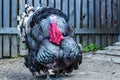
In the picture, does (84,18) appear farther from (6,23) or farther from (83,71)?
(83,71)

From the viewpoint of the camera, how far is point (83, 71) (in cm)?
746

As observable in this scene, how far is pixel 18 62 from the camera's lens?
29.0 feet

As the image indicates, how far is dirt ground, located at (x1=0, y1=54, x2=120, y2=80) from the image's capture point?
667 centimetres

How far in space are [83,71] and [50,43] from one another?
5.80 feet

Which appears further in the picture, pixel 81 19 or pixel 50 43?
pixel 81 19

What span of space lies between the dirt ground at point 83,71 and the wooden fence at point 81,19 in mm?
657

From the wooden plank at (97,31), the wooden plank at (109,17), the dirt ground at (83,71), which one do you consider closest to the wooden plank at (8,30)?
the dirt ground at (83,71)

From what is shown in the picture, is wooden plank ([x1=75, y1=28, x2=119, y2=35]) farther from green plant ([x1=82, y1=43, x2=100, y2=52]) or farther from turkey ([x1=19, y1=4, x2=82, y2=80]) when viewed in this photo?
turkey ([x1=19, y1=4, x2=82, y2=80])

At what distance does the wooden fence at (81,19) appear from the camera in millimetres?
9586

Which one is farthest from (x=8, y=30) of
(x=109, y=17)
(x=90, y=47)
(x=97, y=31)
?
(x=109, y=17)

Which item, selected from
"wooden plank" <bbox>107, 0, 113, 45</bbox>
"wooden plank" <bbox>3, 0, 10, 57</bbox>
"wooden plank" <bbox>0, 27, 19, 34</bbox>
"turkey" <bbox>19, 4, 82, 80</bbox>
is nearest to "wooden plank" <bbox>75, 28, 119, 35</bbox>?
"wooden plank" <bbox>107, 0, 113, 45</bbox>

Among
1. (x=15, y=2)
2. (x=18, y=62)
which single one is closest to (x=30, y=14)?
(x=18, y=62)

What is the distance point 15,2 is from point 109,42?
2779 millimetres

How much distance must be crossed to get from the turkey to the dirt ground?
21.4 inches
